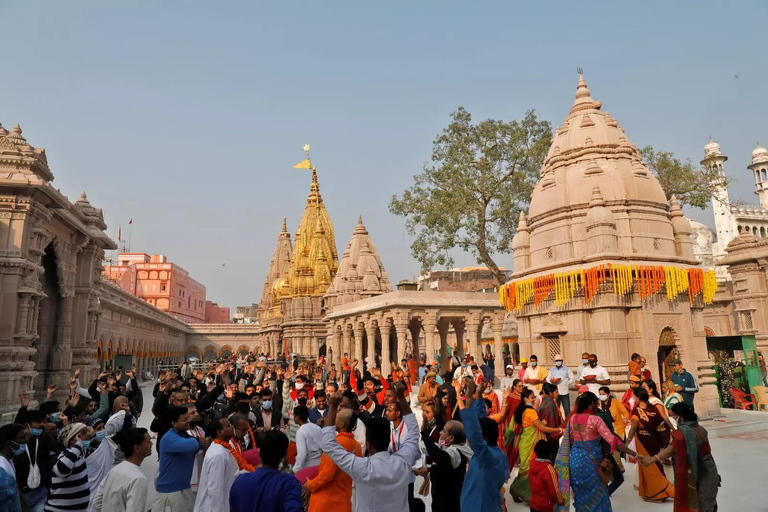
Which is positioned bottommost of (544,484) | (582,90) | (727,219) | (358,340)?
(544,484)

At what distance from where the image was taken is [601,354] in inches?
481

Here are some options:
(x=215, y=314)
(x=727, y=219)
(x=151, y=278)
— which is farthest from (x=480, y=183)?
(x=215, y=314)

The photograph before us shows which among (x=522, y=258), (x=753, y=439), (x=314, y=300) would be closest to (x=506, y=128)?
(x=522, y=258)

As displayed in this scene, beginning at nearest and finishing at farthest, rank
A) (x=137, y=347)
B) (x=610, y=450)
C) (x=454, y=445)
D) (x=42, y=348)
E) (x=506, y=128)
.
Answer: (x=454, y=445) → (x=610, y=450) → (x=42, y=348) → (x=506, y=128) → (x=137, y=347)

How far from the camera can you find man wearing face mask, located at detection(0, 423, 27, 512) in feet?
12.3

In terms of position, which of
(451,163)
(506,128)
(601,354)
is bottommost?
(601,354)

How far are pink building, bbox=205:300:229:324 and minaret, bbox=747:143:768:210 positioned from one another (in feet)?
264

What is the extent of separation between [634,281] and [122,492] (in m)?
11.7

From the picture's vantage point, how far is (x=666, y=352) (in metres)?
12.9

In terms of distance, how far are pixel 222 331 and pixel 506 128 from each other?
48.0 meters

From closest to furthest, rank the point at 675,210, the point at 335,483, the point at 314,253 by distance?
the point at 335,483, the point at 675,210, the point at 314,253

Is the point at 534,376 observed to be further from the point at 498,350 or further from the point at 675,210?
the point at 498,350

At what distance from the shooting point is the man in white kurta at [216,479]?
4250mm

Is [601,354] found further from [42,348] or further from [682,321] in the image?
[42,348]
